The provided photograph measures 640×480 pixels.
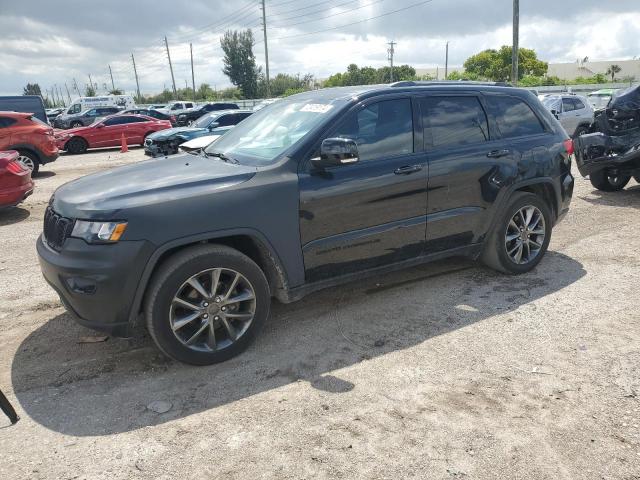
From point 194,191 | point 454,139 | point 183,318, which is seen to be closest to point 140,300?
point 183,318

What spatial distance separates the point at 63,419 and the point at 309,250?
1.85 metres

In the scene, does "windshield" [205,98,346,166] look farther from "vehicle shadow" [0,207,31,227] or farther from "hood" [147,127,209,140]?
"hood" [147,127,209,140]

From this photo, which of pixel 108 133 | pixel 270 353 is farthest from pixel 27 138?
pixel 270 353

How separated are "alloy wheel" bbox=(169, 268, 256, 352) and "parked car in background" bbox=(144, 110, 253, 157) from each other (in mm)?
11503

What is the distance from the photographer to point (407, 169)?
4047 mm

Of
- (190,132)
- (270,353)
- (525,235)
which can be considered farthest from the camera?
(190,132)

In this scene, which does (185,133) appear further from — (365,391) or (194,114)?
(194,114)

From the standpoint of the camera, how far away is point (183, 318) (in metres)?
3.33

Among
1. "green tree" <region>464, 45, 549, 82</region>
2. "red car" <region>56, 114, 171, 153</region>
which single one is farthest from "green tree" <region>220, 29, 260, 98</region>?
"red car" <region>56, 114, 171, 153</region>

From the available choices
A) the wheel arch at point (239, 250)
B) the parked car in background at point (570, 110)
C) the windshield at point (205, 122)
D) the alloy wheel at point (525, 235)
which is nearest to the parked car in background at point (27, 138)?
the windshield at point (205, 122)

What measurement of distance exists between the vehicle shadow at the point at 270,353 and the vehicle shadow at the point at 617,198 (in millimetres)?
3611

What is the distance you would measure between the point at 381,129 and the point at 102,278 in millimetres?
2305

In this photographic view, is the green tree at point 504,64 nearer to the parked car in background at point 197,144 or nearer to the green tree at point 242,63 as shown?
the green tree at point 242,63

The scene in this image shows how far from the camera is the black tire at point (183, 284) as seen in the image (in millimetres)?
3203
